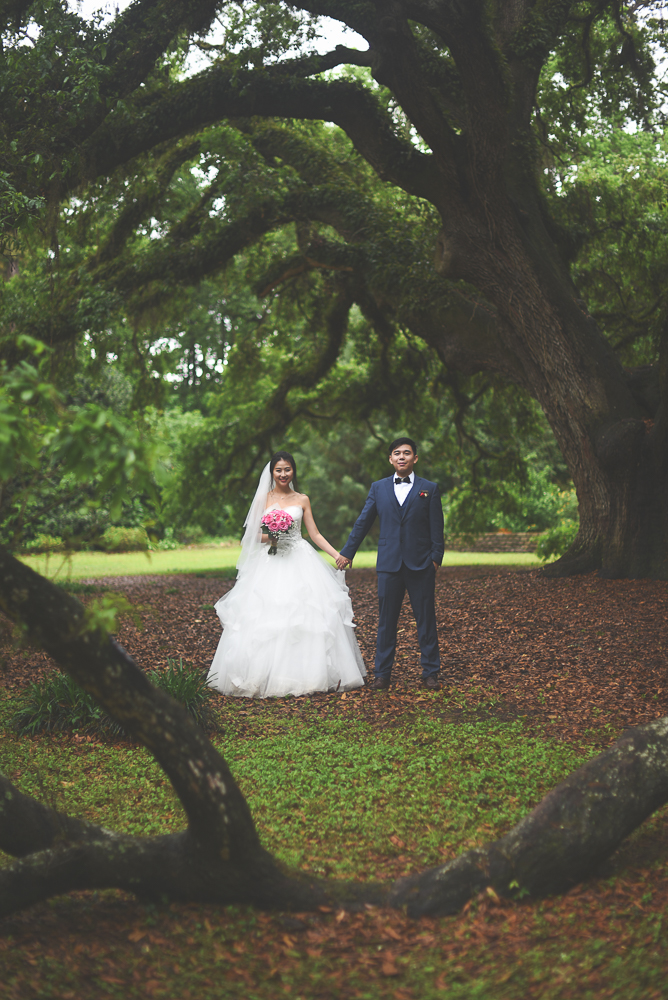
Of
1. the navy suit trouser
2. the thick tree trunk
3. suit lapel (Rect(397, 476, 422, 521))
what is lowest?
the navy suit trouser

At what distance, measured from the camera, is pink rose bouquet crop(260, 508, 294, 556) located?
23.3 ft

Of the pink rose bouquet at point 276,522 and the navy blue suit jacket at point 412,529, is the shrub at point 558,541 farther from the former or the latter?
the pink rose bouquet at point 276,522

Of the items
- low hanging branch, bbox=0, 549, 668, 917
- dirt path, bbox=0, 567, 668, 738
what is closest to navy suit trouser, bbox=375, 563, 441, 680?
dirt path, bbox=0, 567, 668, 738

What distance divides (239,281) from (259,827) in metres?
13.0

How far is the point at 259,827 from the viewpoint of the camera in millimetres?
4207

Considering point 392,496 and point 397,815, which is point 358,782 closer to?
point 397,815

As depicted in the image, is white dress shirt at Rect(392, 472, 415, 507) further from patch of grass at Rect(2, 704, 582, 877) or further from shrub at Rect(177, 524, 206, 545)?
shrub at Rect(177, 524, 206, 545)

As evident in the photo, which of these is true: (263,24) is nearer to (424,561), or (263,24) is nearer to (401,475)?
(401,475)

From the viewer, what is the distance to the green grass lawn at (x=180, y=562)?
18.9 meters

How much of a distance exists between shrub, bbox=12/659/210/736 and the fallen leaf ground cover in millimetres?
192

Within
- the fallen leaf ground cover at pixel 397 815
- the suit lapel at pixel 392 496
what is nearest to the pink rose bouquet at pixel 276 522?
the suit lapel at pixel 392 496

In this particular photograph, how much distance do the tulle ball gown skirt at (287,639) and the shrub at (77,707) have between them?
69 centimetres

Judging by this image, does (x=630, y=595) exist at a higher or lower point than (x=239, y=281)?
lower

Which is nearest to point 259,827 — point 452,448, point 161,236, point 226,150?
point 226,150
